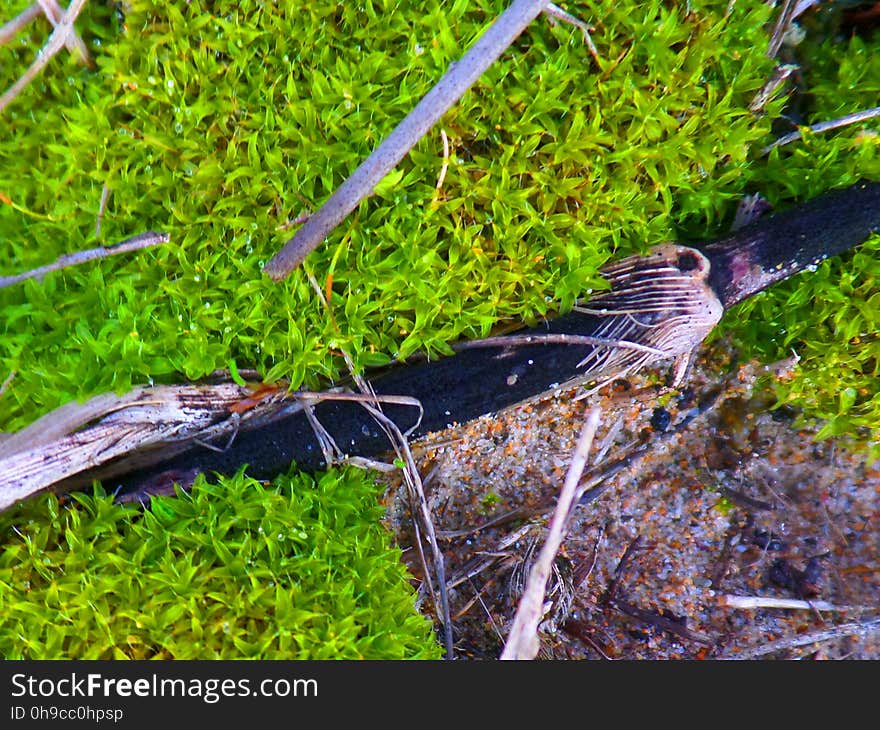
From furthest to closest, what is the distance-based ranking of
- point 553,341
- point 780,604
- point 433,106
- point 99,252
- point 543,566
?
point 780,604 < point 553,341 < point 99,252 < point 433,106 < point 543,566

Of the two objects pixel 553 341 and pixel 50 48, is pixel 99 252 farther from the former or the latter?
pixel 553 341

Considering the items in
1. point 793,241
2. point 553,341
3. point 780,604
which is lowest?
point 780,604

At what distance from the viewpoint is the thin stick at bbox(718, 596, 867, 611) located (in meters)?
1.82

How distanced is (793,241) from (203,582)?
1.63 meters

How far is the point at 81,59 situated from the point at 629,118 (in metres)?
1.27

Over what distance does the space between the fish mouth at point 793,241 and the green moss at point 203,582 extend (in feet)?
3.65

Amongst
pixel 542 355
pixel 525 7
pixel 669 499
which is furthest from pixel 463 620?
pixel 525 7

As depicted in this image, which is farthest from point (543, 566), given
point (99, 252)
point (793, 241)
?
point (99, 252)

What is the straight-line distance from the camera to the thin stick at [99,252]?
1.42 meters

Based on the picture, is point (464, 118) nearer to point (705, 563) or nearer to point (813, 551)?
point (705, 563)

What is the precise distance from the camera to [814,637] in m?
1.83

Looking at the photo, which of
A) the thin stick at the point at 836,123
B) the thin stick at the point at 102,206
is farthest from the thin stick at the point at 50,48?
the thin stick at the point at 836,123

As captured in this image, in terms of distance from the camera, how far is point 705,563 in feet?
6.17

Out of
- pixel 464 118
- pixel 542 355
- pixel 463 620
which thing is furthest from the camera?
pixel 463 620
